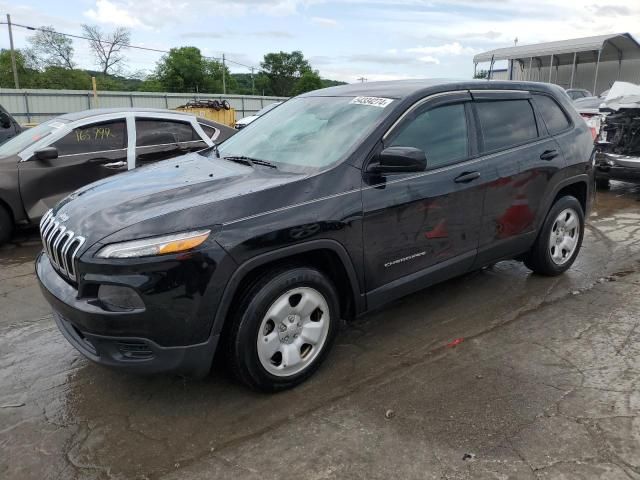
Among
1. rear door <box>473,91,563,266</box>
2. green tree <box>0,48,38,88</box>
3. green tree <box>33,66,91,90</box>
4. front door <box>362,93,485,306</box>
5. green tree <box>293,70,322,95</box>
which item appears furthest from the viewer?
green tree <box>293,70,322,95</box>

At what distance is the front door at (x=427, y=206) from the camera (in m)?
3.29

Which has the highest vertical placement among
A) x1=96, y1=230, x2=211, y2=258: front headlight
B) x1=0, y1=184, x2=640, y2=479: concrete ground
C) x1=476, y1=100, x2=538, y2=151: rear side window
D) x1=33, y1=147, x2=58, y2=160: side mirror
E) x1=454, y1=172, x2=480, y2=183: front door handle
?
x1=476, y1=100, x2=538, y2=151: rear side window

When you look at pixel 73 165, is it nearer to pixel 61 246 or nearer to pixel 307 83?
→ pixel 61 246

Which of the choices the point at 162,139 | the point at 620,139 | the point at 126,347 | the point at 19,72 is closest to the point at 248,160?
the point at 126,347

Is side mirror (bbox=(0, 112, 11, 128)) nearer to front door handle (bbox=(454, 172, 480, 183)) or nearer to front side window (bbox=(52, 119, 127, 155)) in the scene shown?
front side window (bbox=(52, 119, 127, 155))

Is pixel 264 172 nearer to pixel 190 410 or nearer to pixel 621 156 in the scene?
pixel 190 410

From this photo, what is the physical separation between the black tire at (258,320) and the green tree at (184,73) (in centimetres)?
6975

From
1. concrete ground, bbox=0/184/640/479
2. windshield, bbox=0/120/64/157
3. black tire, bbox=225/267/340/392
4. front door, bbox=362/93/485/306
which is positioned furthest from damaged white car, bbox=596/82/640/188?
windshield, bbox=0/120/64/157

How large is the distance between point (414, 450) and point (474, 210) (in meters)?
1.89

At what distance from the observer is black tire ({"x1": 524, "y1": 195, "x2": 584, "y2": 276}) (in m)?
4.59

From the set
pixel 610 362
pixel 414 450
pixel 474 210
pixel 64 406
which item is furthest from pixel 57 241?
pixel 610 362

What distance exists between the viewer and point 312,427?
9.06 ft

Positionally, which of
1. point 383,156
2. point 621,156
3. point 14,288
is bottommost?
point 14,288

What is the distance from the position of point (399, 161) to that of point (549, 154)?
6.44ft
